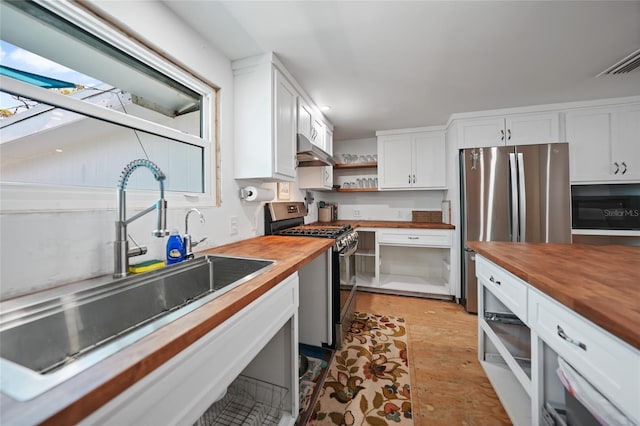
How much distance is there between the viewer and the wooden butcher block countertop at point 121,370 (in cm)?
35

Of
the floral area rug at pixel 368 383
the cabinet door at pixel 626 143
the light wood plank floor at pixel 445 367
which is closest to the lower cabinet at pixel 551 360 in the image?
the light wood plank floor at pixel 445 367

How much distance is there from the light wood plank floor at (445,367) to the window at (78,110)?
1932 millimetres

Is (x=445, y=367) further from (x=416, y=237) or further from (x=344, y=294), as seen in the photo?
(x=416, y=237)

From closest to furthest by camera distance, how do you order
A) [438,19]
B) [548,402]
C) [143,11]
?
[548,402]
[143,11]
[438,19]

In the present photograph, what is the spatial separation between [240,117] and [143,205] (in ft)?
3.09

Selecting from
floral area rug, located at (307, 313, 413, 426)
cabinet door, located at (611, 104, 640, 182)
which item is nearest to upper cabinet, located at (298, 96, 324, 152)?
floral area rug, located at (307, 313, 413, 426)

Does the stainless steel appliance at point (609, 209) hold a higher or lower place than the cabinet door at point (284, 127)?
lower

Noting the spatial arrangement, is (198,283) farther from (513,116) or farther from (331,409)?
(513,116)

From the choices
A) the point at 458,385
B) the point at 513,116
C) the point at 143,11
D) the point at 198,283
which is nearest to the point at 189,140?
the point at 143,11

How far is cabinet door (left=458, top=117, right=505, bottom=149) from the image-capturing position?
8.93 ft

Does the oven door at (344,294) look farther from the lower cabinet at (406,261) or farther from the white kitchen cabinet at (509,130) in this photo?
the white kitchen cabinet at (509,130)

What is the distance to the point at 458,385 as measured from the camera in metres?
1.61

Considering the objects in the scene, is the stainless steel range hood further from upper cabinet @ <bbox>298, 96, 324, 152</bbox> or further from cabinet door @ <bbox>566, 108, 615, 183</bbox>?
cabinet door @ <bbox>566, 108, 615, 183</bbox>

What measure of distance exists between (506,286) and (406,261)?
2.49 meters
